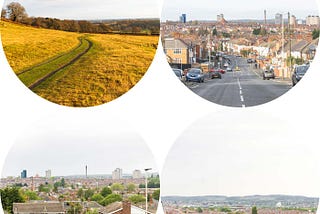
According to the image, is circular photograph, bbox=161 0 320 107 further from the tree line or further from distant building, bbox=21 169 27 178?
distant building, bbox=21 169 27 178

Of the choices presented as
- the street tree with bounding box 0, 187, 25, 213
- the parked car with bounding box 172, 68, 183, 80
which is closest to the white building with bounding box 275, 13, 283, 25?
the parked car with bounding box 172, 68, 183, 80

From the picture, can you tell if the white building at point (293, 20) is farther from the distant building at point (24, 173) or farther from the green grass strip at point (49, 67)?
the distant building at point (24, 173)

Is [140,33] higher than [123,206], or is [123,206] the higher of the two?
[140,33]

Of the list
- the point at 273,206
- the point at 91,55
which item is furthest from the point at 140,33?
the point at 273,206

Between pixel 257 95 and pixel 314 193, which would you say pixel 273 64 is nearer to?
pixel 257 95

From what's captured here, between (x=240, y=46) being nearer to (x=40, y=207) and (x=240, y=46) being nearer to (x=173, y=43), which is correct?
(x=173, y=43)

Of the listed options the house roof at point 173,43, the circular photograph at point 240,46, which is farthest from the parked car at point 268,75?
→ the house roof at point 173,43
